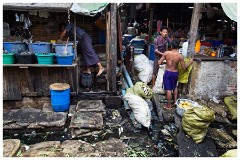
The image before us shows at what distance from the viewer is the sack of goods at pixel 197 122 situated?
502 cm

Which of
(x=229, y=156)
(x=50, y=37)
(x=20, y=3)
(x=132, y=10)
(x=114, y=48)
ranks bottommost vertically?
(x=229, y=156)

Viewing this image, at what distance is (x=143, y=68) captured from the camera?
905 cm

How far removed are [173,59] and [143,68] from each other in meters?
2.93

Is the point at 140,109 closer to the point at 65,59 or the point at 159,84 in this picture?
the point at 159,84

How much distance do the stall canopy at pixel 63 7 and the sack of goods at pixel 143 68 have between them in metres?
3.78

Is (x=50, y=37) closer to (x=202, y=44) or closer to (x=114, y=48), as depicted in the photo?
(x=114, y=48)

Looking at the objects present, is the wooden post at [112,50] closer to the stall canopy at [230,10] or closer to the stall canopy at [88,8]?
the stall canopy at [88,8]

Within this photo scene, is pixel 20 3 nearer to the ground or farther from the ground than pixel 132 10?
nearer to the ground

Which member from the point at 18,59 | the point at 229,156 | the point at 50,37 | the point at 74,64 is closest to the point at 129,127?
the point at 74,64

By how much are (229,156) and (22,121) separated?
5.15m

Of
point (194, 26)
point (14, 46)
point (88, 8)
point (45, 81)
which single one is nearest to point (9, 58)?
point (14, 46)

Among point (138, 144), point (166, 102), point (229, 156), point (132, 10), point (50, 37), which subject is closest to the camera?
point (229, 156)

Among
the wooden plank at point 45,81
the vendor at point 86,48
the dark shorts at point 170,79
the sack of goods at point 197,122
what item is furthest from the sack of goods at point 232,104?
the wooden plank at point 45,81

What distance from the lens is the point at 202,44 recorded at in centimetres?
835
